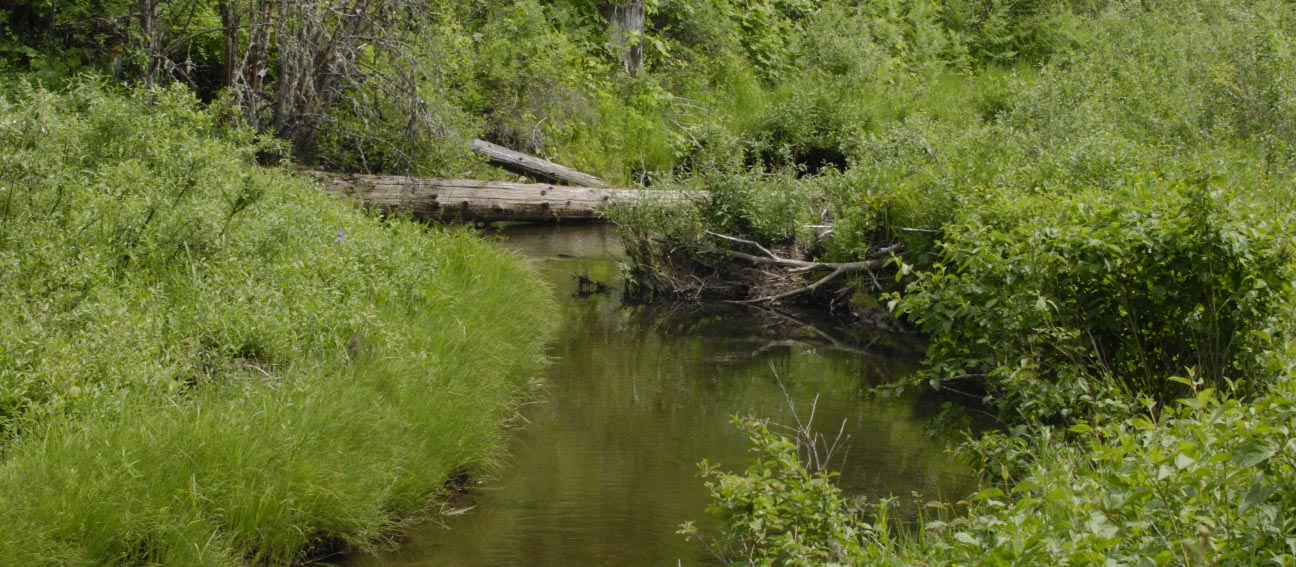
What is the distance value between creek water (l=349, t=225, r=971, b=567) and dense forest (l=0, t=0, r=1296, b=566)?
1.28 feet

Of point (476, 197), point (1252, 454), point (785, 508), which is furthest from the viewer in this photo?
point (476, 197)

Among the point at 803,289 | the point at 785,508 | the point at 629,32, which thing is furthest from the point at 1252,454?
the point at 629,32

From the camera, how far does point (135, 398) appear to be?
585 centimetres

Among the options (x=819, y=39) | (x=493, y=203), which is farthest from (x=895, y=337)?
(x=819, y=39)

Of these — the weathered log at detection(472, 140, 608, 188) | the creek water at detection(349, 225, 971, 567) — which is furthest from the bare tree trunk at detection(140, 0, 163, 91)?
the creek water at detection(349, 225, 971, 567)

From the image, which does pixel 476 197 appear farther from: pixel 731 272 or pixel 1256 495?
pixel 1256 495

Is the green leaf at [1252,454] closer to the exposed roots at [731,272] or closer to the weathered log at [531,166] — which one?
the exposed roots at [731,272]

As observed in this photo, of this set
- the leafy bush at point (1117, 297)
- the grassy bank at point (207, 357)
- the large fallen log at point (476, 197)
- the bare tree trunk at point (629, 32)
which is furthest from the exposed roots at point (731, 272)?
the bare tree trunk at point (629, 32)

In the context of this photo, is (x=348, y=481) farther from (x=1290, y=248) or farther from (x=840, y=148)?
(x=840, y=148)

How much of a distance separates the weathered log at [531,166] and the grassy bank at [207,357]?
6.72m

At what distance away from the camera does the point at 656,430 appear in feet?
27.9

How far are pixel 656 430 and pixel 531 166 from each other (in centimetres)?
928

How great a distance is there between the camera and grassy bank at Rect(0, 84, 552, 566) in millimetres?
5242

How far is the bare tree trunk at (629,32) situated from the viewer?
22.0 meters
